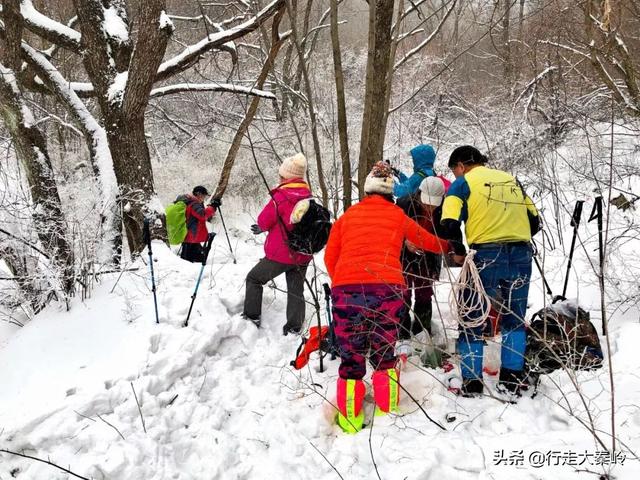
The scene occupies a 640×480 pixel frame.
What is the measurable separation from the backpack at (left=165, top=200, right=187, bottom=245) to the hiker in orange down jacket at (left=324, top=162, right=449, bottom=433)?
344 cm

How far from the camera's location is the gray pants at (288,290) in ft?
14.0

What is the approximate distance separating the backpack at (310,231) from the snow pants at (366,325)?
0.99 m

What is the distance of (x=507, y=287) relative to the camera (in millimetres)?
3074

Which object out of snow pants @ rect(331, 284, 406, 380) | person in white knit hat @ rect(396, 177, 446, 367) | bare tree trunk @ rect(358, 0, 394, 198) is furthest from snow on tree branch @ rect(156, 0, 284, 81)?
snow pants @ rect(331, 284, 406, 380)

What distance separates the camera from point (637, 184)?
674 cm

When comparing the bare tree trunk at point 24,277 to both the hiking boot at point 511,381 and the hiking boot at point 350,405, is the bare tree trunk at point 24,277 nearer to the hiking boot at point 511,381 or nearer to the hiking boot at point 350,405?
the hiking boot at point 350,405

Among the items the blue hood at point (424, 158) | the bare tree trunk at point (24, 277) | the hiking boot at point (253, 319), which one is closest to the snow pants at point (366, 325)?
the hiking boot at point (253, 319)

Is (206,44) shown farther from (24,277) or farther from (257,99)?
(24,277)

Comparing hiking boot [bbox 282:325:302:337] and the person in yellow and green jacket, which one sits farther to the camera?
hiking boot [bbox 282:325:302:337]

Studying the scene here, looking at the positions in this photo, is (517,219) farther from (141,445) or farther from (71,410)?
(71,410)

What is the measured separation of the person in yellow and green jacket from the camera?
10.1 ft

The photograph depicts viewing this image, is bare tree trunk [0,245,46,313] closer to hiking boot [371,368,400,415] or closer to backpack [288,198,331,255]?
backpack [288,198,331,255]

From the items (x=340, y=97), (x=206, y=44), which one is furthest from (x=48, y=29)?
(x=340, y=97)

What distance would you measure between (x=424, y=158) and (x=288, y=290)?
184 centimetres
